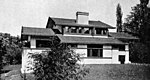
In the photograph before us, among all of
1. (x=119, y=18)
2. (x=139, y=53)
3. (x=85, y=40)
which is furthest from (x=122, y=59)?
(x=119, y=18)

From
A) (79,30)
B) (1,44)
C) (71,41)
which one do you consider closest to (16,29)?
(1,44)

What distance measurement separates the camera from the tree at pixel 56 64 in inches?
341

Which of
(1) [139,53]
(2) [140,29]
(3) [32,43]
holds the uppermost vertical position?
(2) [140,29]

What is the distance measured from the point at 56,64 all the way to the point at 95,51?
2216cm

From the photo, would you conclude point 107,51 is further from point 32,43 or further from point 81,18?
point 32,43

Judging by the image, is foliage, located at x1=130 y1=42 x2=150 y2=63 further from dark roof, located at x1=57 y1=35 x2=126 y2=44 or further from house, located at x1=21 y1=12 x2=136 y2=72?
dark roof, located at x1=57 y1=35 x2=126 y2=44

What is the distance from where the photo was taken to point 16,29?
1759 inches

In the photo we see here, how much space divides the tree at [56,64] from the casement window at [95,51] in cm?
2039

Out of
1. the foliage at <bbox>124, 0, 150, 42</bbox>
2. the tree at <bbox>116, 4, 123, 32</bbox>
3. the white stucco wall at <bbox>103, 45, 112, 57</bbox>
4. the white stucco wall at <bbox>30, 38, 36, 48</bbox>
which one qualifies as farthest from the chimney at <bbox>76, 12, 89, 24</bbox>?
the tree at <bbox>116, 4, 123, 32</bbox>

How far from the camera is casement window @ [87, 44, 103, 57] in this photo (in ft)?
97.0

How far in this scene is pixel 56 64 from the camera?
28.1 ft

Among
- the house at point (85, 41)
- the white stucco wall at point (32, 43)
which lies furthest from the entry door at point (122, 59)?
the white stucco wall at point (32, 43)

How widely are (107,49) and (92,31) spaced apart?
4.28m

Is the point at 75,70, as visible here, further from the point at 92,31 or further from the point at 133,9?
the point at 133,9
